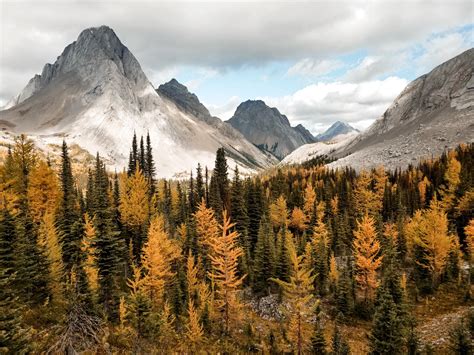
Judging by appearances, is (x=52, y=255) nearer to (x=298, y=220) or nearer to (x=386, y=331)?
(x=386, y=331)

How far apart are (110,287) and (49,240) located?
8642 mm

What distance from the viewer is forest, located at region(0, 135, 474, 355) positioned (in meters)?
26.6

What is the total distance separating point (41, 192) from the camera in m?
46.8

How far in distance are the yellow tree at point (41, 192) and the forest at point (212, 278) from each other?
0.15 meters

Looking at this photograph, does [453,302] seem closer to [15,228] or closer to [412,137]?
[15,228]

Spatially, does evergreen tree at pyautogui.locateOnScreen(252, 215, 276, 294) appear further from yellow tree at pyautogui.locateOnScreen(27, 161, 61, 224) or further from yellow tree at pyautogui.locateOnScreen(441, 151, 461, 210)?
yellow tree at pyautogui.locateOnScreen(441, 151, 461, 210)

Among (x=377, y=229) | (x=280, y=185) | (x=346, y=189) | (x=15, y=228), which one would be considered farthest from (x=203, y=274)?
(x=280, y=185)

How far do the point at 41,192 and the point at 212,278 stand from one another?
2911 cm

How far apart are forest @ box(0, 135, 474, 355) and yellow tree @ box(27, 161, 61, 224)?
0.15m

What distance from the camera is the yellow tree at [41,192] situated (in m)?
45.3

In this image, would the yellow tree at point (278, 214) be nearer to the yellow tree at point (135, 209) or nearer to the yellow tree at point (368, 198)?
the yellow tree at point (368, 198)

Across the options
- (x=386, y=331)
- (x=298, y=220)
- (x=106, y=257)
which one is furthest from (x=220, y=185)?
(x=386, y=331)

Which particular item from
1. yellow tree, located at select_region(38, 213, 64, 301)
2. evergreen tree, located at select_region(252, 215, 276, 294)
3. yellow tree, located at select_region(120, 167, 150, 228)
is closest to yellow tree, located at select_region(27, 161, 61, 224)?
yellow tree, located at select_region(38, 213, 64, 301)

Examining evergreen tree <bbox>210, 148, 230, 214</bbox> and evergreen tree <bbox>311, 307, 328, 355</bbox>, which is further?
evergreen tree <bbox>210, 148, 230, 214</bbox>
